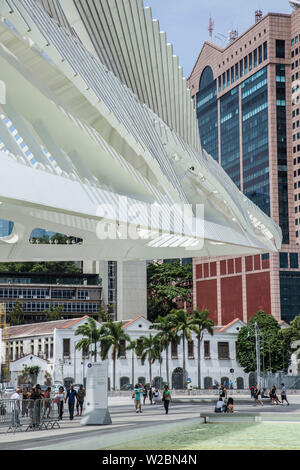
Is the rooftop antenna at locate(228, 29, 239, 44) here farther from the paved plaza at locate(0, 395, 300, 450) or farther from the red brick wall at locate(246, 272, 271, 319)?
the paved plaza at locate(0, 395, 300, 450)

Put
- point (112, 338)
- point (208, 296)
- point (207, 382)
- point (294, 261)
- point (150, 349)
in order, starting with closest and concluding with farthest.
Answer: point (112, 338) < point (150, 349) < point (207, 382) < point (294, 261) < point (208, 296)

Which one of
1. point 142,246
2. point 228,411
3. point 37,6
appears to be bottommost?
point 228,411

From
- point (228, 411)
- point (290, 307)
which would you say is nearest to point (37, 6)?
point (228, 411)

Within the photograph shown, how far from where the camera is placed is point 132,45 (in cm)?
2364

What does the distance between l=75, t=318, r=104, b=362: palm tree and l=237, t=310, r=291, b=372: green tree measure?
17.0 metres

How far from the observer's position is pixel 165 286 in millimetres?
120250

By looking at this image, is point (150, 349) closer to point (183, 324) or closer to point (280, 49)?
point (183, 324)

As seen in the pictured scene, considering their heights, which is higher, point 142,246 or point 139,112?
point 139,112

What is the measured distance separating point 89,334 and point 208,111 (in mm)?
82473

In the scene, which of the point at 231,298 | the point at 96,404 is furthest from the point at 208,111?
the point at 96,404

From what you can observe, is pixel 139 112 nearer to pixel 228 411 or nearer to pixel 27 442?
pixel 27 442

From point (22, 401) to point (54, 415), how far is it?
238cm

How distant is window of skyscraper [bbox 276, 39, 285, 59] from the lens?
121375 millimetres

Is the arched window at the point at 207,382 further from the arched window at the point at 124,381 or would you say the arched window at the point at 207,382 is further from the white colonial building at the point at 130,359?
the arched window at the point at 124,381
